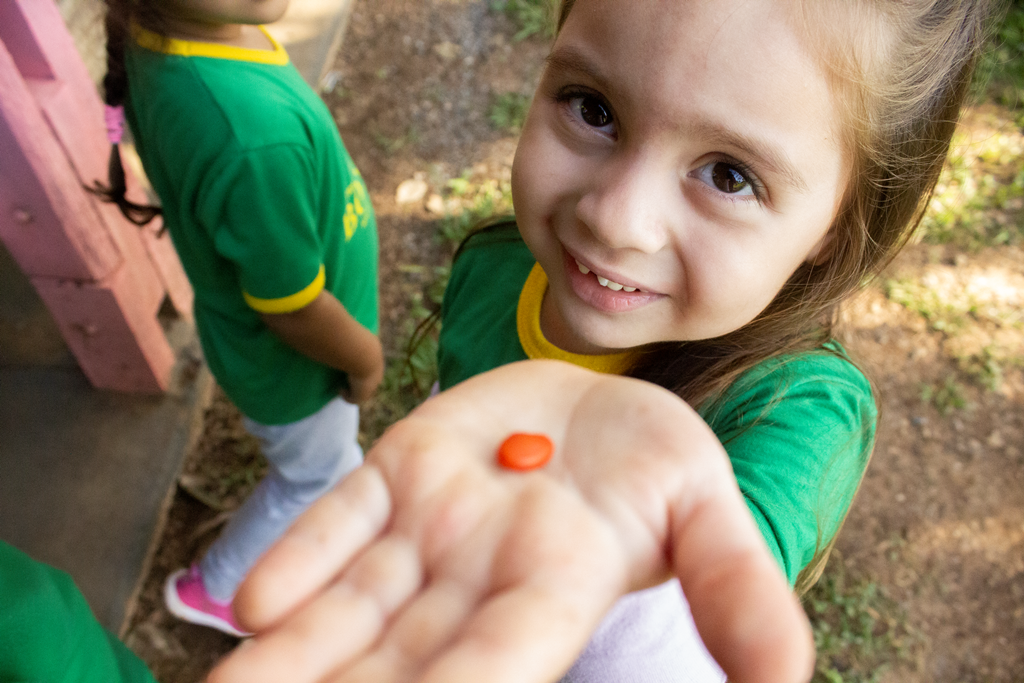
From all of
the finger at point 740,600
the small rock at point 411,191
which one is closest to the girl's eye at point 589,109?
the finger at point 740,600

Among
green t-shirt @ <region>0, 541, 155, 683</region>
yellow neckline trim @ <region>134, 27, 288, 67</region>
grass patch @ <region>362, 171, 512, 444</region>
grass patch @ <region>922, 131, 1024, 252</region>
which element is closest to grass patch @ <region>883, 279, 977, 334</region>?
grass patch @ <region>922, 131, 1024, 252</region>

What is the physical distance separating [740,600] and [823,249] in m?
0.76

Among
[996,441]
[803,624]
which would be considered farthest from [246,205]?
[996,441]

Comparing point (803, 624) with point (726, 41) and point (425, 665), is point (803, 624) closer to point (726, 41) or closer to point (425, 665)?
point (425, 665)

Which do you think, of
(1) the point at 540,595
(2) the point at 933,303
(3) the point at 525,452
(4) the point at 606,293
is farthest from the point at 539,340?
(2) the point at 933,303

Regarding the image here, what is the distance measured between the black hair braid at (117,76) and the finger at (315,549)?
3.99ft

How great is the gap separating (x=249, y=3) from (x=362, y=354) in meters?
0.80

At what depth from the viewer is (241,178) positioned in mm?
1414

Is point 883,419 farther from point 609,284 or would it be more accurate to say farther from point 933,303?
point 609,284

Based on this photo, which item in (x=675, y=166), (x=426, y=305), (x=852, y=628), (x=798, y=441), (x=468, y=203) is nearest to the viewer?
(x=675, y=166)

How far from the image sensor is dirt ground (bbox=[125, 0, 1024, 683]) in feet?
7.89

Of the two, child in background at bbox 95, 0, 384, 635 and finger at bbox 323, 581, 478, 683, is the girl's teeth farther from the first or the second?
child in background at bbox 95, 0, 384, 635

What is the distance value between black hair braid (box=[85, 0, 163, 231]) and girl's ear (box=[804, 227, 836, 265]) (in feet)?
4.45

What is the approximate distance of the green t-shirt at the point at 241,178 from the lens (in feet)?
4.66
